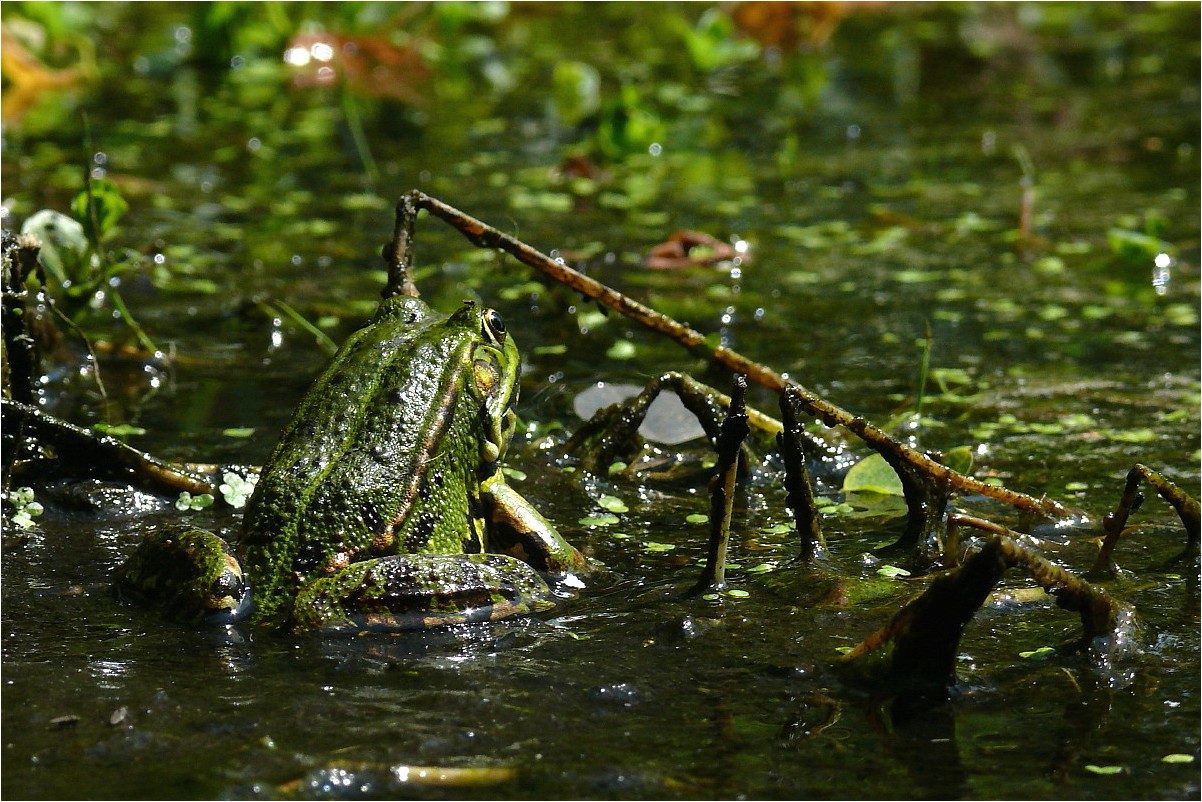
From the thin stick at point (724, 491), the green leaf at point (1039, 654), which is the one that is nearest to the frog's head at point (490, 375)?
the thin stick at point (724, 491)

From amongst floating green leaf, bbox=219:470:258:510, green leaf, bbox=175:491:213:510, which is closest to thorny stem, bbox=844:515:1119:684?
floating green leaf, bbox=219:470:258:510

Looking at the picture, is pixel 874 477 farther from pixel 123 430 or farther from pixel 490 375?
pixel 123 430

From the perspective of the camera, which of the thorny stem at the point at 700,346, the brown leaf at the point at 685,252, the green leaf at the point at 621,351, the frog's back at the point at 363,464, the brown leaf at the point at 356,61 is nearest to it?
the frog's back at the point at 363,464

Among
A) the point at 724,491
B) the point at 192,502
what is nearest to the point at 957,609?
the point at 724,491

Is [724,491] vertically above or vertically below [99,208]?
below

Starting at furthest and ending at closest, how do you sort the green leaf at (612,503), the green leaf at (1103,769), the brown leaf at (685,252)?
the brown leaf at (685,252) < the green leaf at (612,503) < the green leaf at (1103,769)

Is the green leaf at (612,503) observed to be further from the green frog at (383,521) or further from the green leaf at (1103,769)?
the green leaf at (1103,769)
